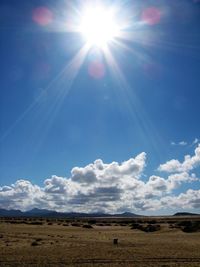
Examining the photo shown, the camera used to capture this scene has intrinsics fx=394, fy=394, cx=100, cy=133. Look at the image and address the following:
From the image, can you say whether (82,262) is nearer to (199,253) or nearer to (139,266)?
(139,266)

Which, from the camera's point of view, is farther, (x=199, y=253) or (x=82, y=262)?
(x=199, y=253)

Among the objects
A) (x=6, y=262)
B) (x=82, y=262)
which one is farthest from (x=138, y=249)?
(x=6, y=262)

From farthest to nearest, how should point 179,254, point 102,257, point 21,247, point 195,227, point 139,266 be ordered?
point 195,227
point 21,247
point 179,254
point 102,257
point 139,266

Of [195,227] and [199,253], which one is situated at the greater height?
[195,227]

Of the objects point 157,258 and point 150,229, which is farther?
point 150,229

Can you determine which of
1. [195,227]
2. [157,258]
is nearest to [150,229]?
[195,227]

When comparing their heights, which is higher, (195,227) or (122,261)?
(195,227)

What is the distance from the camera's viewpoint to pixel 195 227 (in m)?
67.0

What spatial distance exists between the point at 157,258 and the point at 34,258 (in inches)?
372

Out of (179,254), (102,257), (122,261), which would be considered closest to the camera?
(122,261)

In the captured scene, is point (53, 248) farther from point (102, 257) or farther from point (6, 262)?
point (6, 262)

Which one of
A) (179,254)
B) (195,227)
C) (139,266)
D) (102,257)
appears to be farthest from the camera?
(195,227)

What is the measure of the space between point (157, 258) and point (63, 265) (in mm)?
7974

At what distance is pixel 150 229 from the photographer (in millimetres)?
69500
